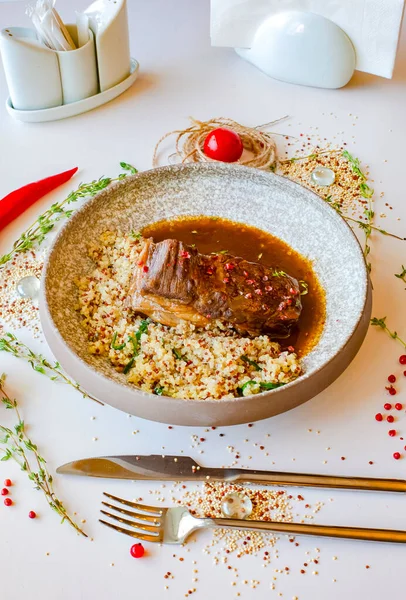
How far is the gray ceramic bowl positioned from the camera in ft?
6.09

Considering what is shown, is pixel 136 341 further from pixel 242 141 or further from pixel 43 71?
pixel 43 71

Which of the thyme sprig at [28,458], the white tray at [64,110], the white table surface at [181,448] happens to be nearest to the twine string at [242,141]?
the white table surface at [181,448]

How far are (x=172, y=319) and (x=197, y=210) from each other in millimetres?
596

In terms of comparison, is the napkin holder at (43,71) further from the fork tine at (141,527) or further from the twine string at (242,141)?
the fork tine at (141,527)

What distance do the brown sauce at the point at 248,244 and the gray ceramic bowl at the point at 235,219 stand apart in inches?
1.2

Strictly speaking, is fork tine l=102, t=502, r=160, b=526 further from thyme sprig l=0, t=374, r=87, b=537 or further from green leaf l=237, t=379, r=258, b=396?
green leaf l=237, t=379, r=258, b=396

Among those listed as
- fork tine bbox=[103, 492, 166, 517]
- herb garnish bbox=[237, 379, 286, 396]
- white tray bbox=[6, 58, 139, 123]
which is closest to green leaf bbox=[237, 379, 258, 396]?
herb garnish bbox=[237, 379, 286, 396]

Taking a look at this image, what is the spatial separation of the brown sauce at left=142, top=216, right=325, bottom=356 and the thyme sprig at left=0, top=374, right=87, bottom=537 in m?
0.89

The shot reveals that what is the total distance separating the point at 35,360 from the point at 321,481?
1013 millimetres

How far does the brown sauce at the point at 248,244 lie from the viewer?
228cm

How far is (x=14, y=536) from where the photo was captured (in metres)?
1.80

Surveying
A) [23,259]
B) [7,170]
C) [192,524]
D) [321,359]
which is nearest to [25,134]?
[7,170]

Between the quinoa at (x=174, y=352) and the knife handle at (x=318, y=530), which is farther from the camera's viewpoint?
the quinoa at (x=174, y=352)

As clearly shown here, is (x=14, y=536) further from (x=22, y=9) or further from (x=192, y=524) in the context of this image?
(x=22, y=9)
